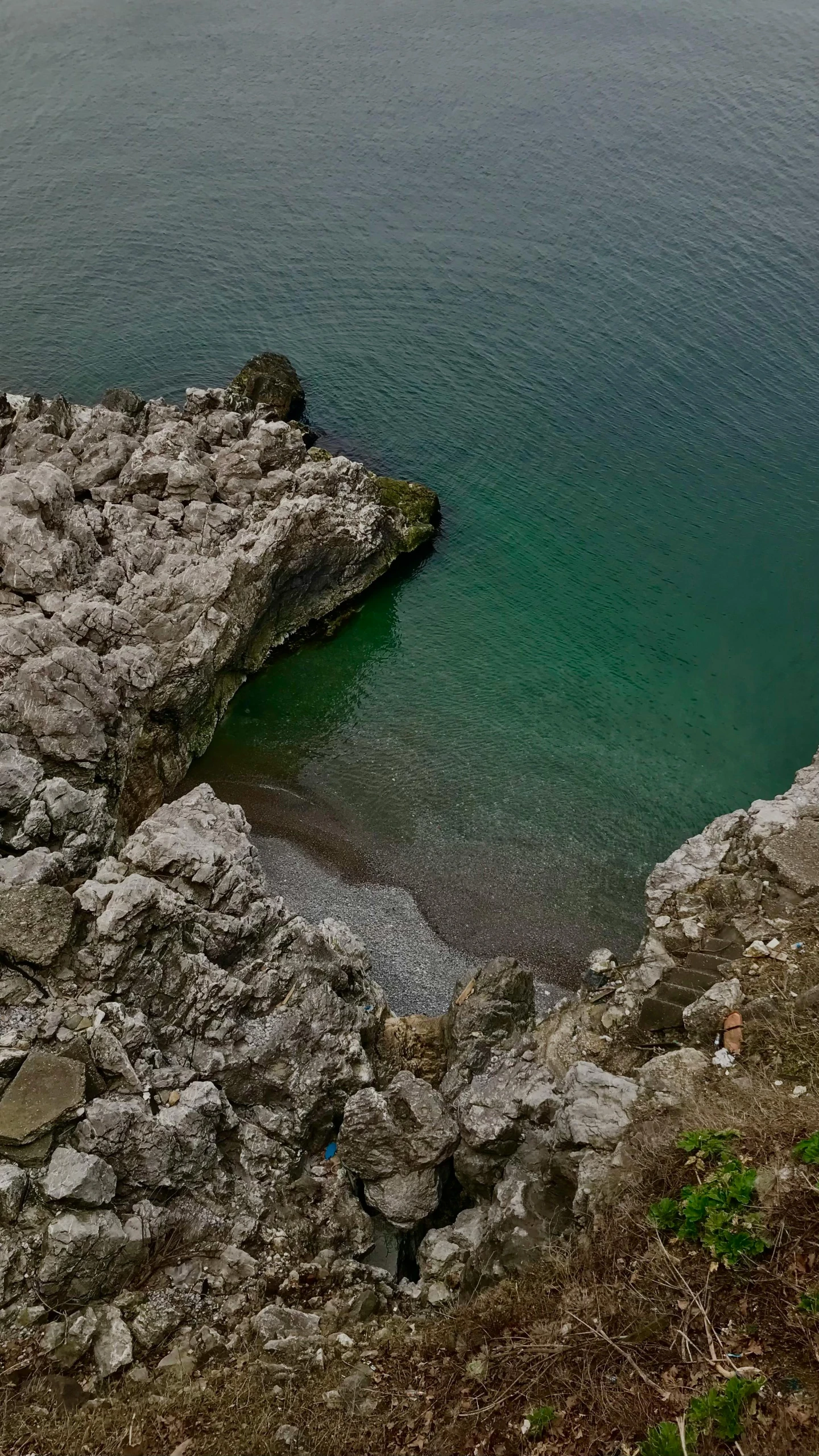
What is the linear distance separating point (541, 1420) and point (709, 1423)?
2375 mm

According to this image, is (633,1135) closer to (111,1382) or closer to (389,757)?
(111,1382)

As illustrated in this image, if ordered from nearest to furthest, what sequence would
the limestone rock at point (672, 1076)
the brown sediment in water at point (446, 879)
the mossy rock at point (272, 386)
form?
the limestone rock at point (672, 1076) < the brown sediment in water at point (446, 879) < the mossy rock at point (272, 386)

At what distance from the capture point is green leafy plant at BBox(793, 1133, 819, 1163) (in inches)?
529

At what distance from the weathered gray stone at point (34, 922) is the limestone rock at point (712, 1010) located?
13.8 m

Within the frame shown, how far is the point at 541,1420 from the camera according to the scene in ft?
39.9

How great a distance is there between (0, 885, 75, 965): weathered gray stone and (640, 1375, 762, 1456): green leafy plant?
14743mm

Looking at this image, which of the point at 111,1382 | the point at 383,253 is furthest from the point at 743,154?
the point at 111,1382

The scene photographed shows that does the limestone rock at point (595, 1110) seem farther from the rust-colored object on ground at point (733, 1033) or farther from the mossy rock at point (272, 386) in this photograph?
the mossy rock at point (272, 386)

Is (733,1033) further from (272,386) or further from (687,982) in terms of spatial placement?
(272,386)

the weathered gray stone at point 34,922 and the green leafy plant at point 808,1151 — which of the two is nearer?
the green leafy plant at point 808,1151

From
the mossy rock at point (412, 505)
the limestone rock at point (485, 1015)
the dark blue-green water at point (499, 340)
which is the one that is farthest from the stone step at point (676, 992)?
the mossy rock at point (412, 505)

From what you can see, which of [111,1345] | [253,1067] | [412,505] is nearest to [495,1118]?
[253,1067]

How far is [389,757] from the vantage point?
118 ft

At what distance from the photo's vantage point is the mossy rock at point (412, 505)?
4441cm
